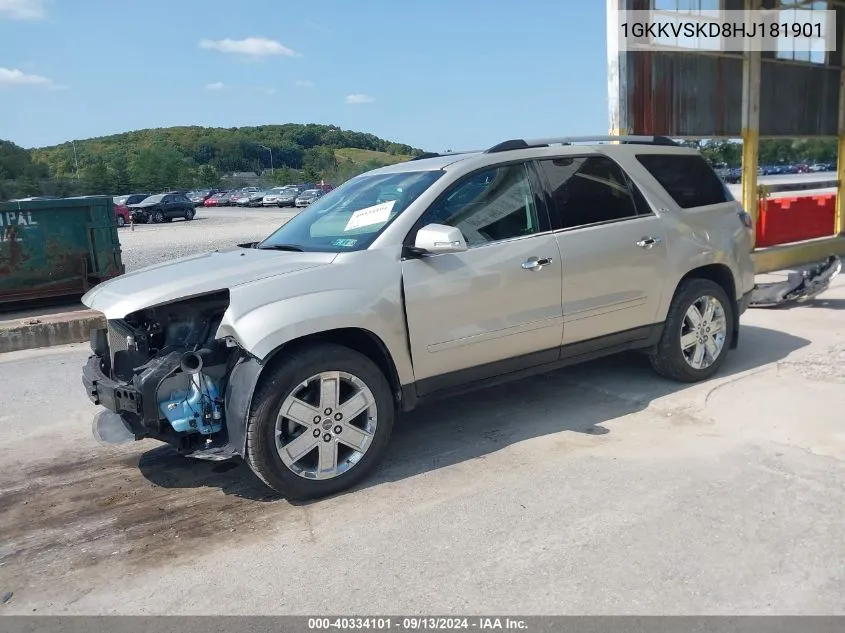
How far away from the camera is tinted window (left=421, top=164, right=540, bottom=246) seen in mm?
4566

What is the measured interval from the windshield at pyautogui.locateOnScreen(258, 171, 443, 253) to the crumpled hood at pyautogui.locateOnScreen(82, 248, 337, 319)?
221 millimetres

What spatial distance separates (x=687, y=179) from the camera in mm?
5867

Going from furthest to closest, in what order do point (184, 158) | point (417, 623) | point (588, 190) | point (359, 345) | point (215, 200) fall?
1. point (184, 158)
2. point (215, 200)
3. point (588, 190)
4. point (359, 345)
5. point (417, 623)

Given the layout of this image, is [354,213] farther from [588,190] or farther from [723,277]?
[723,277]

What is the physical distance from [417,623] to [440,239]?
2.04 metres

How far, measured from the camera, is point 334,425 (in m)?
4.04

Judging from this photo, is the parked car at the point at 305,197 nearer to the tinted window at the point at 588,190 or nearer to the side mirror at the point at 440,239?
the tinted window at the point at 588,190

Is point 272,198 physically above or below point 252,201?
above

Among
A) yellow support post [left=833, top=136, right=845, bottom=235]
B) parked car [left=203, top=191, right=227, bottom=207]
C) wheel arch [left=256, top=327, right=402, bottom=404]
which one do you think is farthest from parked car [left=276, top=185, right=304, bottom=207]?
wheel arch [left=256, top=327, right=402, bottom=404]

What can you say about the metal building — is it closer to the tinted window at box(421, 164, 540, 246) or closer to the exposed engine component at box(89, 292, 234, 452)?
the tinted window at box(421, 164, 540, 246)

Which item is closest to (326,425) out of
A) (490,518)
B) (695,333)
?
(490,518)

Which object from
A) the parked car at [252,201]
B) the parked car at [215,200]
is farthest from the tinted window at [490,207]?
the parked car at [215,200]

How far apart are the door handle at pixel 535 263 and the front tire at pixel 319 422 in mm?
1187

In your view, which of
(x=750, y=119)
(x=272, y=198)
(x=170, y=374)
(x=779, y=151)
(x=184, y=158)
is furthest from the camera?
(x=184, y=158)
